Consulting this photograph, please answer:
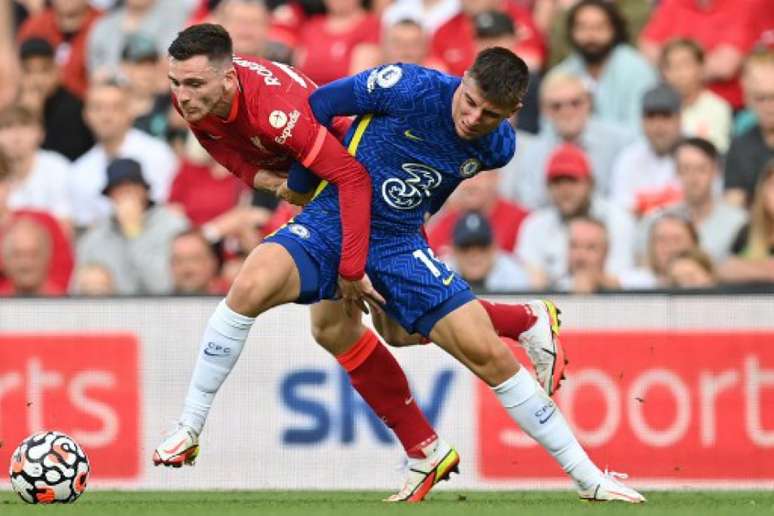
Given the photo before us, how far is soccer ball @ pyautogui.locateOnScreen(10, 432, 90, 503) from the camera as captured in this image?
878 cm

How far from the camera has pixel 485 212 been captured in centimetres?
1319

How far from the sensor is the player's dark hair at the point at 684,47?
13.4 m

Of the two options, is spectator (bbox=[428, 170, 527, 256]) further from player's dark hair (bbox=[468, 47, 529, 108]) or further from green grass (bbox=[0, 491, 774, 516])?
player's dark hair (bbox=[468, 47, 529, 108])

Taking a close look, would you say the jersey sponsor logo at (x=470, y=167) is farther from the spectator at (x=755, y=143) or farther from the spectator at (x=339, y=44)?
the spectator at (x=339, y=44)

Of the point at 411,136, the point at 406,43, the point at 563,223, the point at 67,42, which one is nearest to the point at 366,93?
the point at 411,136

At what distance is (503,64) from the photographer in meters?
8.06

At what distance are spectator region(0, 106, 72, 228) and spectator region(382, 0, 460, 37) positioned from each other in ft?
9.34

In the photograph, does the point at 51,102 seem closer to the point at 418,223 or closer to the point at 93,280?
the point at 93,280

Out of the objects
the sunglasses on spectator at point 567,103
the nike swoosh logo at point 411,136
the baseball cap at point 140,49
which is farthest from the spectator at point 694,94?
the nike swoosh logo at point 411,136

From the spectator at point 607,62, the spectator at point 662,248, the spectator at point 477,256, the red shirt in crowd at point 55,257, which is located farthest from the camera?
the spectator at point 607,62

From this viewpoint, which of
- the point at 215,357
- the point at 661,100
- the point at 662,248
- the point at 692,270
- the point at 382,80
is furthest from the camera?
the point at 661,100

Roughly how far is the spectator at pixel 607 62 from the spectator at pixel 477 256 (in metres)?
1.68

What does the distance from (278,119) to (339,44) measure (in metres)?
6.24

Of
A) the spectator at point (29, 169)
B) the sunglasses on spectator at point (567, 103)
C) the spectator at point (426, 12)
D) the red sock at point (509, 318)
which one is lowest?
the red sock at point (509, 318)
